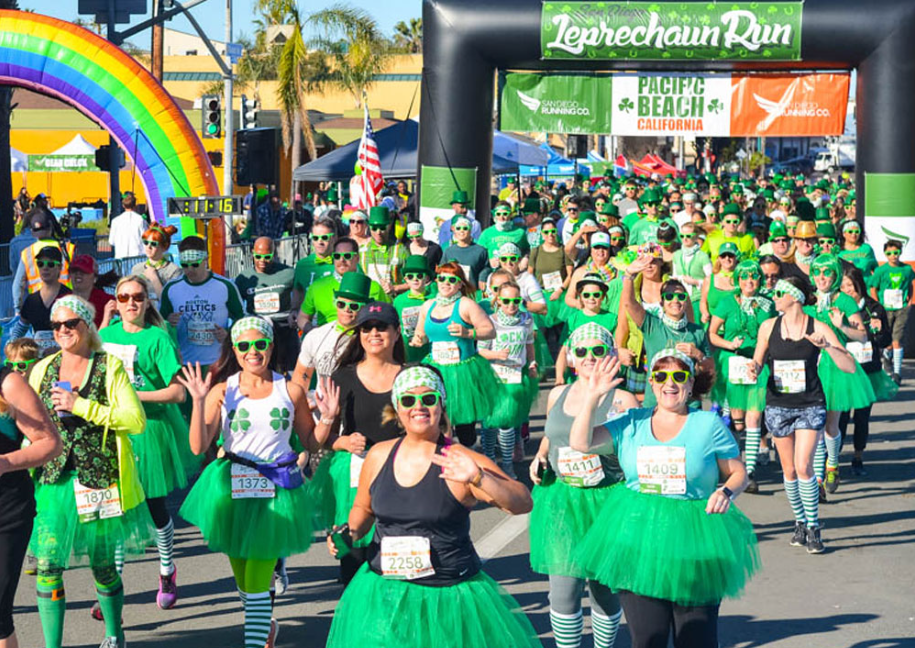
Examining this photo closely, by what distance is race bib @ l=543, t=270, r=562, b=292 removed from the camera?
51.9 feet

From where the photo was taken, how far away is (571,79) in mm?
20234

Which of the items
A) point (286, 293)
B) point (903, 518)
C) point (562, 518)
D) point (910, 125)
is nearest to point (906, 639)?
point (562, 518)

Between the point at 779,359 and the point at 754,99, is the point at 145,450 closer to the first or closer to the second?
the point at 779,359

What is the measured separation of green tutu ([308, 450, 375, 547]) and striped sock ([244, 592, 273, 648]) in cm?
66

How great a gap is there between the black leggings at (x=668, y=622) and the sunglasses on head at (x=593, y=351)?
1238 mm

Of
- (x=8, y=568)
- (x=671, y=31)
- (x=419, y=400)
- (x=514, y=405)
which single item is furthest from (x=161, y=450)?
(x=671, y=31)

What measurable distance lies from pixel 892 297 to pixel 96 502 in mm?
11660

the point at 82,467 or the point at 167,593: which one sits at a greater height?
the point at 82,467

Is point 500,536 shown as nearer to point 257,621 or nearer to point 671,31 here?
point 257,621

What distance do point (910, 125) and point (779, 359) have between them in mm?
10206

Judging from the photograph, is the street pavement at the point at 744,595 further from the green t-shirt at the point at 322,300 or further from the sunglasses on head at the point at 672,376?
the sunglasses on head at the point at 672,376

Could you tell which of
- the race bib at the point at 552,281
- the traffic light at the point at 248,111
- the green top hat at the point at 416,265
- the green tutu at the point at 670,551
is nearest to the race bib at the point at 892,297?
the race bib at the point at 552,281

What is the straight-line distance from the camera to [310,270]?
12.4m

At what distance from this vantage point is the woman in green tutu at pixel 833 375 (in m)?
11.3
